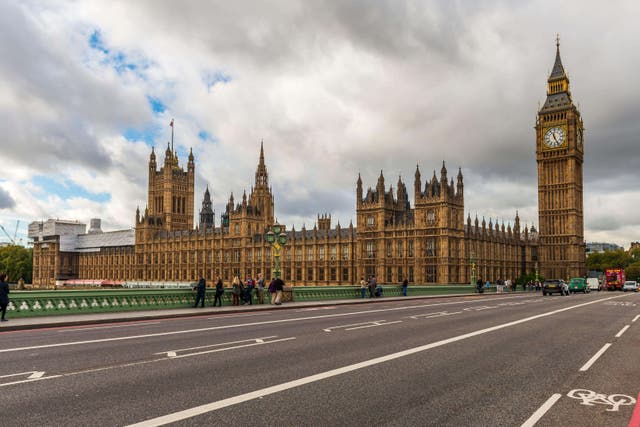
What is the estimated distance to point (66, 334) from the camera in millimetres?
17250

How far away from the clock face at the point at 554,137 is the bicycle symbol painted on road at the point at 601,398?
4240 inches

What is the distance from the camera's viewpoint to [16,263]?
495ft

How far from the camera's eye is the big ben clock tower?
338 ft

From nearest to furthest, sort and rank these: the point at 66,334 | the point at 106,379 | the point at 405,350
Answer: the point at 106,379 < the point at 405,350 < the point at 66,334

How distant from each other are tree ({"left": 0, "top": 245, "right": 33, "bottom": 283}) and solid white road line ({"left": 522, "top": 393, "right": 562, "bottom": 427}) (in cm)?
16150

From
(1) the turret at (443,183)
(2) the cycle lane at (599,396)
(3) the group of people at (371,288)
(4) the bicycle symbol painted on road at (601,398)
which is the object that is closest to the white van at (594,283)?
(1) the turret at (443,183)

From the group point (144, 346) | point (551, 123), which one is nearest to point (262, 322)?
point (144, 346)

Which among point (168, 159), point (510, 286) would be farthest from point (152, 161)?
point (510, 286)

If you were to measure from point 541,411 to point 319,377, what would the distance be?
12.8 feet

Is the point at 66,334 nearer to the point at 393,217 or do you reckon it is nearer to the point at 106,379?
the point at 106,379

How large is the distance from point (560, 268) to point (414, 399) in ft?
340

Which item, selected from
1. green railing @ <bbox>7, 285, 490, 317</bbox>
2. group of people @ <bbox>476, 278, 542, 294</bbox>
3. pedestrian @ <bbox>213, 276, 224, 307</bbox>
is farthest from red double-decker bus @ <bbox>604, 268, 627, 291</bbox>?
pedestrian @ <bbox>213, 276, 224, 307</bbox>

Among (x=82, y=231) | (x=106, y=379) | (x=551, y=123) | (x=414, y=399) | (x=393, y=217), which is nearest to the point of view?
(x=414, y=399)

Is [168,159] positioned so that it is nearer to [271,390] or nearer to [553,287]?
[553,287]
